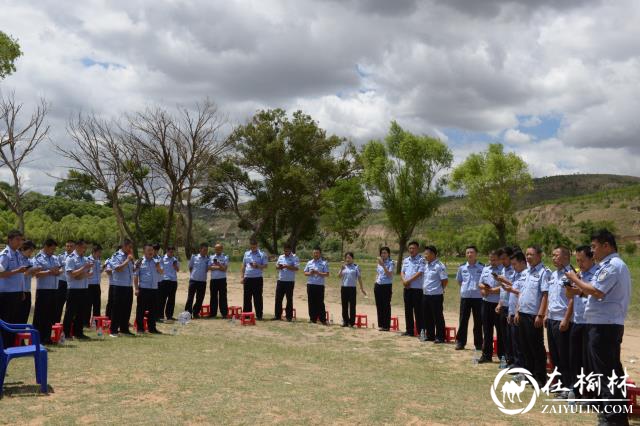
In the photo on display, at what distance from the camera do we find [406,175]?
29.6m

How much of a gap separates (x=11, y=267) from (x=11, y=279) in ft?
0.71

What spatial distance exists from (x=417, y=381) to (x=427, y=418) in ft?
6.07

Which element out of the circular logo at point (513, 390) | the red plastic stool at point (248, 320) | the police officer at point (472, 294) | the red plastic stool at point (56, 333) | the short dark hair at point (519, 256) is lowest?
the circular logo at point (513, 390)

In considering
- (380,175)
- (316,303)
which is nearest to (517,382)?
(316,303)

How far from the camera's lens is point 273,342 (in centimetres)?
1094

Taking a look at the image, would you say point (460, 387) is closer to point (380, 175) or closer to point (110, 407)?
point (110, 407)

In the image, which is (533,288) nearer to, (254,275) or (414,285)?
(414,285)

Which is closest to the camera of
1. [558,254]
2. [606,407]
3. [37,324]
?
[606,407]

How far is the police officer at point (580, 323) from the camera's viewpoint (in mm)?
6000

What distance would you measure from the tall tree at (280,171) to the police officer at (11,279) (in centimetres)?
3366

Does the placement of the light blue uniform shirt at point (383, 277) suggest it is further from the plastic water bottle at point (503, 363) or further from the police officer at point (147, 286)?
the police officer at point (147, 286)

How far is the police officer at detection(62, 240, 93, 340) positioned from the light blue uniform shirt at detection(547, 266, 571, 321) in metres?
7.37

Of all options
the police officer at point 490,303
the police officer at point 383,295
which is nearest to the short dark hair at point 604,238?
the police officer at point 490,303

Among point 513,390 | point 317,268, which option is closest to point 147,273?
point 317,268
